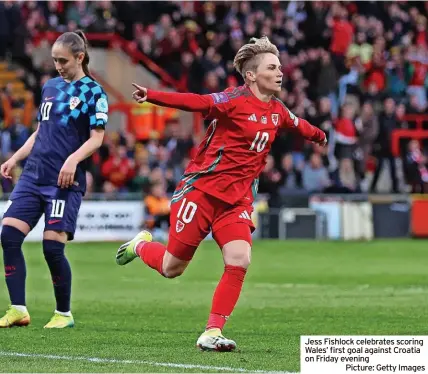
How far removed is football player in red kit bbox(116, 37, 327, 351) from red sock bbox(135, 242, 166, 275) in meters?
0.20

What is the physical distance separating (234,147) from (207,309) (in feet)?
11.1

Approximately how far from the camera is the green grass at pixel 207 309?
7992 millimetres

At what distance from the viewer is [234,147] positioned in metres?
8.73

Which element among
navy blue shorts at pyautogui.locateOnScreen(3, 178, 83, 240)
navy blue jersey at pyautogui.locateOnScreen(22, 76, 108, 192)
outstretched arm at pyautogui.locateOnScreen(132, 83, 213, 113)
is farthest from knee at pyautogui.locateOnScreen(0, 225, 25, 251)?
outstretched arm at pyautogui.locateOnScreen(132, 83, 213, 113)

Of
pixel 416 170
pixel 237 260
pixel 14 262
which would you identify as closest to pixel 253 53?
pixel 237 260

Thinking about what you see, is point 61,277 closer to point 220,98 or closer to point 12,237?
point 12,237

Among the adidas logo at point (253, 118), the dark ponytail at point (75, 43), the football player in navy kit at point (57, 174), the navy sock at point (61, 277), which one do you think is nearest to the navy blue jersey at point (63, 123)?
the football player in navy kit at point (57, 174)

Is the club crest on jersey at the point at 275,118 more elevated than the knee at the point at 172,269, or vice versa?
the club crest on jersey at the point at 275,118

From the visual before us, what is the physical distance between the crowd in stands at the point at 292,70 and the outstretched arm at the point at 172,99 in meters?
16.5

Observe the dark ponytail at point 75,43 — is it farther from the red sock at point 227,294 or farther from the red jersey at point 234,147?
the red sock at point 227,294

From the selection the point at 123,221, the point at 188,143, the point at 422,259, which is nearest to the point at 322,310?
the point at 422,259

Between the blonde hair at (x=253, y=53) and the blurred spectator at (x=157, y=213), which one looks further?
the blurred spectator at (x=157, y=213)

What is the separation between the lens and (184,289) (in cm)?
1440
